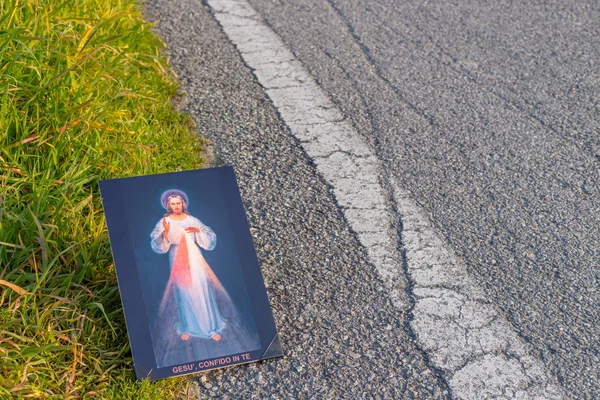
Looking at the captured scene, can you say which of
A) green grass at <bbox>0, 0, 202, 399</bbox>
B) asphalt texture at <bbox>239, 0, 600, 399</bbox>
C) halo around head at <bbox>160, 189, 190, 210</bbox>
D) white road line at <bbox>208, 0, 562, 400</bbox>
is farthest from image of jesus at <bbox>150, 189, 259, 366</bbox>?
asphalt texture at <bbox>239, 0, 600, 399</bbox>

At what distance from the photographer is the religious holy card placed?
2008 mm

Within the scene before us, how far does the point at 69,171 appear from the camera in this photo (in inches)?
96.1

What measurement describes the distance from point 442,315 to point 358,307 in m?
0.28

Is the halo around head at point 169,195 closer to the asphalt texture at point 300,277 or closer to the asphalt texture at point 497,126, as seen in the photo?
the asphalt texture at point 300,277

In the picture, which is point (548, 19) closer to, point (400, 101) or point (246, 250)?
point (400, 101)

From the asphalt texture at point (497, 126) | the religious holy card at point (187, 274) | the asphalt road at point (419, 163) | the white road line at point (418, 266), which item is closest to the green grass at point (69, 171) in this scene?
the religious holy card at point (187, 274)

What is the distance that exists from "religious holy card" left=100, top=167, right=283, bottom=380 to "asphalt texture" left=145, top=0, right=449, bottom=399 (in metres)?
0.10

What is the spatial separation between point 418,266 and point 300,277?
43cm

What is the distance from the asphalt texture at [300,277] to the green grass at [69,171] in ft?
0.57

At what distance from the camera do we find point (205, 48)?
387cm

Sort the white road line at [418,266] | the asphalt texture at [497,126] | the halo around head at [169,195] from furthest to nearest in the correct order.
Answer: the asphalt texture at [497,126] → the halo around head at [169,195] → the white road line at [418,266]

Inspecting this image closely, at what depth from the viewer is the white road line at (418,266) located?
2047 millimetres

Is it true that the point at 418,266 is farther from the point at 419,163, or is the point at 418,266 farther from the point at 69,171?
the point at 69,171

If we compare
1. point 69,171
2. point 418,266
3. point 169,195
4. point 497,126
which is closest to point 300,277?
point 418,266
